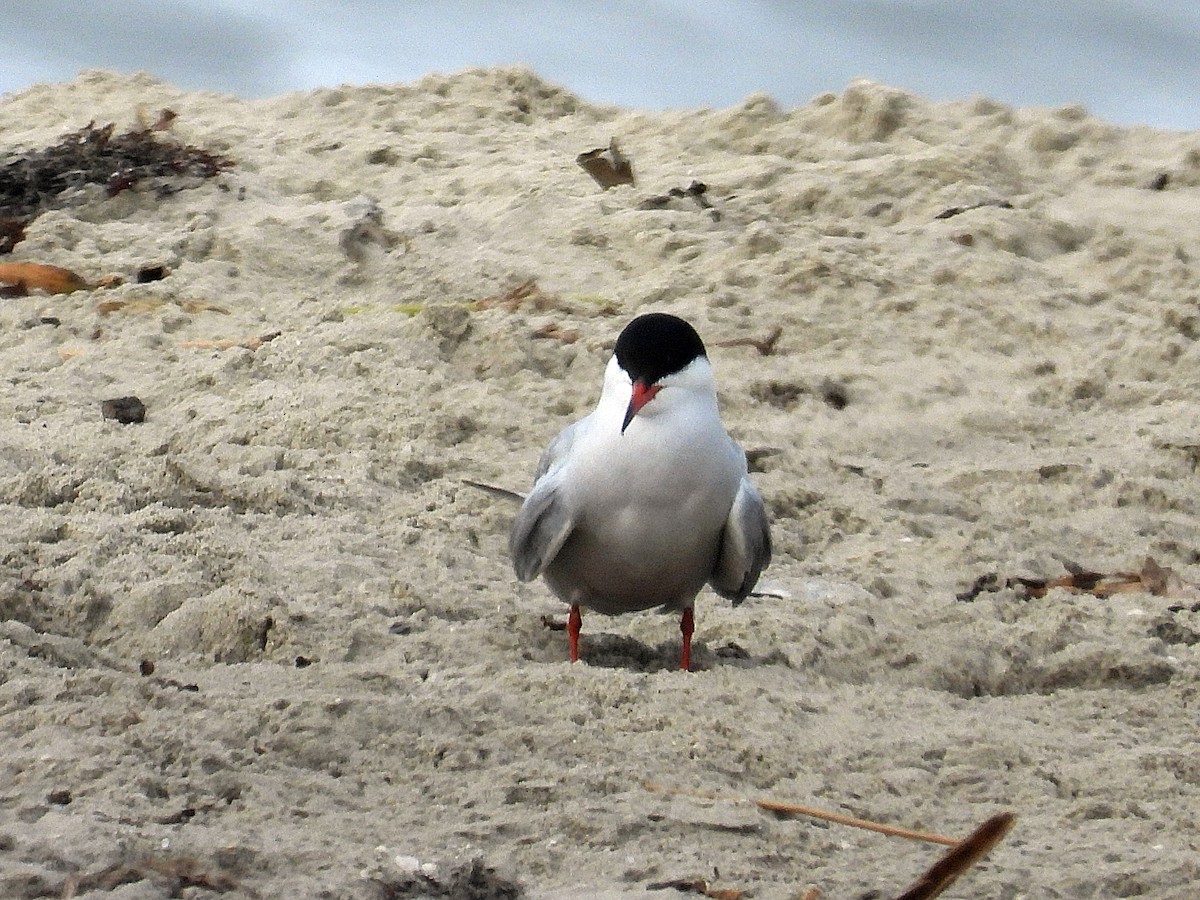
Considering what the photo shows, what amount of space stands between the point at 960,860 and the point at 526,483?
2850 millimetres

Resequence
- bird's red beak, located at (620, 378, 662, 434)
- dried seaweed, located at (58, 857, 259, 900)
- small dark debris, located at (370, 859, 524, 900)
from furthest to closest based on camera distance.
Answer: bird's red beak, located at (620, 378, 662, 434) < small dark debris, located at (370, 859, 524, 900) < dried seaweed, located at (58, 857, 259, 900)

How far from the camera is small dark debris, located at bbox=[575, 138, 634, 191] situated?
26.2ft

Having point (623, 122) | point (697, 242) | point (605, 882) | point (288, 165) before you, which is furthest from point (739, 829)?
point (623, 122)

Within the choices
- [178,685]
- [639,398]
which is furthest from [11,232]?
[178,685]

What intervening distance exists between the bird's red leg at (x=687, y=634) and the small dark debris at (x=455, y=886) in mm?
1590

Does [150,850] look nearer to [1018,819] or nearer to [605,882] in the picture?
[605,882]

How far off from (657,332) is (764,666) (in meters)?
0.91

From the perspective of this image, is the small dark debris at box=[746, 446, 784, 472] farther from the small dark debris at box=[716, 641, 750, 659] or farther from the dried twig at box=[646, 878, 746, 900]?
the dried twig at box=[646, 878, 746, 900]

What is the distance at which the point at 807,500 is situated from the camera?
5230 millimetres

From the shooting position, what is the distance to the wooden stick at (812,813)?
9.25 ft

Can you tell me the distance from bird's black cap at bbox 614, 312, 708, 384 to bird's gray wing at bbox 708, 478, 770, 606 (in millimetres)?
380

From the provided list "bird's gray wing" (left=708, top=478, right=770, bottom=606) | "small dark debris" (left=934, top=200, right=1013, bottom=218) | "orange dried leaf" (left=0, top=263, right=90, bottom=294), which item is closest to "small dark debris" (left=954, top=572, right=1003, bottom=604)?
"bird's gray wing" (left=708, top=478, right=770, bottom=606)

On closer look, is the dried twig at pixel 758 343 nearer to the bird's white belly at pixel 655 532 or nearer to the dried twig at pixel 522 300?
the dried twig at pixel 522 300

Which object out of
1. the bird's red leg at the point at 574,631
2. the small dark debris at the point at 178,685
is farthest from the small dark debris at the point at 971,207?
the small dark debris at the point at 178,685
